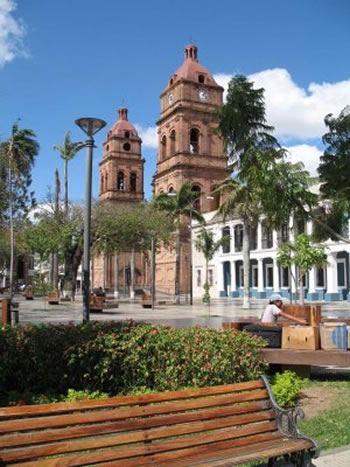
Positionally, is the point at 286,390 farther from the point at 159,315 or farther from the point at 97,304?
the point at 97,304

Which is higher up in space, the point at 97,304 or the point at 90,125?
the point at 90,125

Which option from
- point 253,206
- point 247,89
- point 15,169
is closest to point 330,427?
point 247,89

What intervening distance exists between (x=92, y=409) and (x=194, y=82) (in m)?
59.8

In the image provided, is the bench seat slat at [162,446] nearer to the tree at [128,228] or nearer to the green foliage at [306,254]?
the green foliage at [306,254]

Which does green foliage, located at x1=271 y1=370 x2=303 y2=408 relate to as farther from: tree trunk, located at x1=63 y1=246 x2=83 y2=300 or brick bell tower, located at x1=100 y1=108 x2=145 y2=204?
brick bell tower, located at x1=100 y1=108 x2=145 y2=204

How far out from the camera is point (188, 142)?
198 feet

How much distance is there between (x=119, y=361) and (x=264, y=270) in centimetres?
4631

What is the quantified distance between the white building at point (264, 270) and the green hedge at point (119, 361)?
29824mm

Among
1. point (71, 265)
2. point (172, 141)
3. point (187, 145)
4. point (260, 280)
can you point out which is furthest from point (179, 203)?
point (172, 141)

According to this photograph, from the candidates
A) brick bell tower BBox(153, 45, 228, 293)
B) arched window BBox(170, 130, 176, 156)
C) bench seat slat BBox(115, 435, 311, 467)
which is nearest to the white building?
brick bell tower BBox(153, 45, 228, 293)

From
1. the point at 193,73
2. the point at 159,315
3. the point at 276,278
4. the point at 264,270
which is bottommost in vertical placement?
the point at 159,315

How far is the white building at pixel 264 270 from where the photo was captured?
42.2 meters

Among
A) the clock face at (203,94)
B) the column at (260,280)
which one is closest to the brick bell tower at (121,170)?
the clock face at (203,94)

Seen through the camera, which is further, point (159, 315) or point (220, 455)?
point (159, 315)
